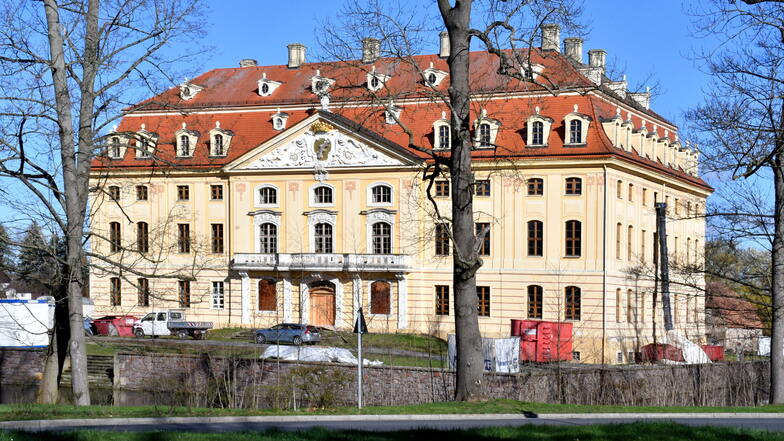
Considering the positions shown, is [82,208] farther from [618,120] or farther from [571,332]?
[618,120]

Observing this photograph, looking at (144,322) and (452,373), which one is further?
(144,322)

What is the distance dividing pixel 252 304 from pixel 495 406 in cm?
3338

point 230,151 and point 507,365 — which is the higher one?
point 230,151

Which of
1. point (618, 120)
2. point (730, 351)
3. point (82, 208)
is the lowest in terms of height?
point (730, 351)

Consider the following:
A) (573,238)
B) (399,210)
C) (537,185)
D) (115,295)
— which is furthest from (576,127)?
(115,295)

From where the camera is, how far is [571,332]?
44.0 m

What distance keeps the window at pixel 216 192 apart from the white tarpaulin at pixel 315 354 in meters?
15.9

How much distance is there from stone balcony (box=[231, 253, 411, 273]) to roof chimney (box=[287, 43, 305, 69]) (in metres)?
11.2

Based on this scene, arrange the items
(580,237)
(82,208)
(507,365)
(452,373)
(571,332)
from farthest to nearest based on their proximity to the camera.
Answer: (580,237)
(571,332)
(507,365)
(452,373)
(82,208)

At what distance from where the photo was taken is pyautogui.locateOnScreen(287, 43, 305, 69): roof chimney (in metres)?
56.1

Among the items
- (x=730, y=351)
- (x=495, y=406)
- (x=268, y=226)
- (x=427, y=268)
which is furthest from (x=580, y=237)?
(x=495, y=406)

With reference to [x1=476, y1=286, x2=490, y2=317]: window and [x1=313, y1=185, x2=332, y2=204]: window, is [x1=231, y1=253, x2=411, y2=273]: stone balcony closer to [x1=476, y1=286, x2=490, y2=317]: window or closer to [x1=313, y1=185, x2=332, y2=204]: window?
[x1=313, y1=185, x2=332, y2=204]: window

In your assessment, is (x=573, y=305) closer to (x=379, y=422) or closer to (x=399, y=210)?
(x=399, y=210)

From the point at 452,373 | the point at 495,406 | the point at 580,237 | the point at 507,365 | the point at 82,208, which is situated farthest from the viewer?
the point at 580,237
